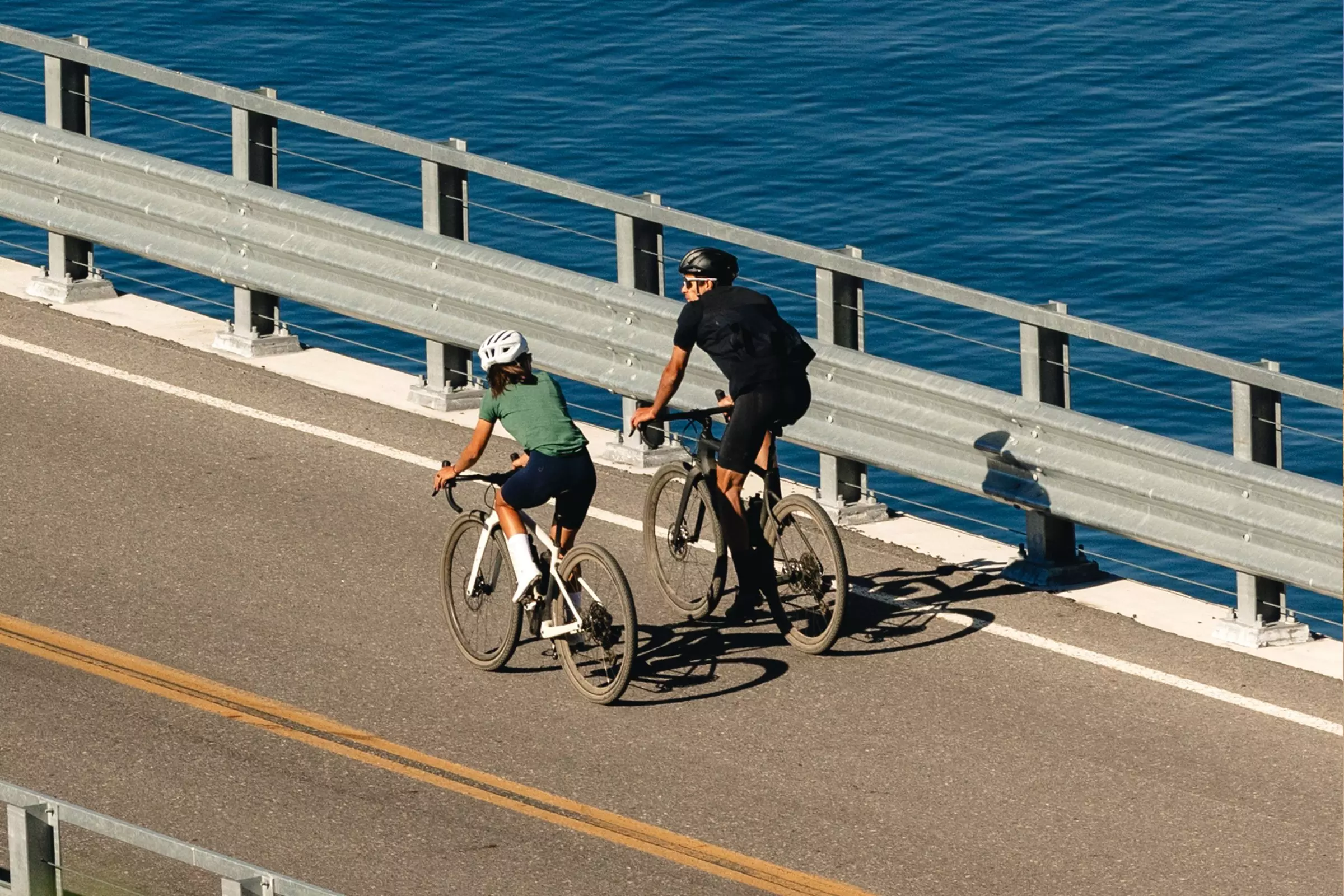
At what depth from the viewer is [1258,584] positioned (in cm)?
1347

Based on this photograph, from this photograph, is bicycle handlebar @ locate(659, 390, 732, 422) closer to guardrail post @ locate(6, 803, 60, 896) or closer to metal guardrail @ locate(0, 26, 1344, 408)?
metal guardrail @ locate(0, 26, 1344, 408)

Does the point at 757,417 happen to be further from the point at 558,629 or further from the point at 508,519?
the point at 558,629

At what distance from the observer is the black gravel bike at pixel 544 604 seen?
12.4 m

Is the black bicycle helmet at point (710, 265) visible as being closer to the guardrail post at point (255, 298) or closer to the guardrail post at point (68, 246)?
the guardrail post at point (255, 298)

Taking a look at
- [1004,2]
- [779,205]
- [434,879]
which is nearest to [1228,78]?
[1004,2]

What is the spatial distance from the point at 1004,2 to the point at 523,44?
7.39 metres

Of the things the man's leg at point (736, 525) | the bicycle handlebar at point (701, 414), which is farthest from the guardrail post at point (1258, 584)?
the bicycle handlebar at point (701, 414)

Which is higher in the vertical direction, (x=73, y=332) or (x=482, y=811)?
(x=73, y=332)

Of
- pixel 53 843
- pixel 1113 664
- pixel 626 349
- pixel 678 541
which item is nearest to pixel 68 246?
pixel 626 349

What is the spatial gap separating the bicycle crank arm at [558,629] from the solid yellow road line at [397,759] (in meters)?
0.95

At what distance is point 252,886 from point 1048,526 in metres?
6.90

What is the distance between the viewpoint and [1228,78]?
112 ft

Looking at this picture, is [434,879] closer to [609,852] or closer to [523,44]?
[609,852]

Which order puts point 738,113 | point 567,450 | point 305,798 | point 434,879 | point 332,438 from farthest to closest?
point 738,113
point 332,438
point 567,450
point 305,798
point 434,879
